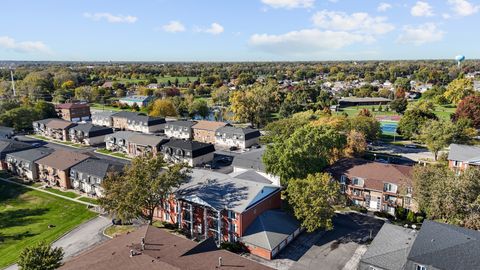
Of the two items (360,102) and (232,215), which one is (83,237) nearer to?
(232,215)

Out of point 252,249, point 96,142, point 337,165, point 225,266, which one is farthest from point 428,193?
point 96,142

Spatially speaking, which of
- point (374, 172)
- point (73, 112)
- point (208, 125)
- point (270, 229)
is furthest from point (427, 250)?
point (73, 112)

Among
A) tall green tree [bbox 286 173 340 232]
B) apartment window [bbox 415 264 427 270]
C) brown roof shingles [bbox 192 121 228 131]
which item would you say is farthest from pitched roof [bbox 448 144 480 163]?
brown roof shingles [bbox 192 121 228 131]

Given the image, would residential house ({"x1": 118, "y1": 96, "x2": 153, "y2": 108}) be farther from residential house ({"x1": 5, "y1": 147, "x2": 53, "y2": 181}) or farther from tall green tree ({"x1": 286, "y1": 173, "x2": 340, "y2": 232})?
tall green tree ({"x1": 286, "y1": 173, "x2": 340, "y2": 232})

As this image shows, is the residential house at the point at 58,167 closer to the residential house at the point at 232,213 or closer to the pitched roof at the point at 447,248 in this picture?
the residential house at the point at 232,213

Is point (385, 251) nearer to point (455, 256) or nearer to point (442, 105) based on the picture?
point (455, 256)

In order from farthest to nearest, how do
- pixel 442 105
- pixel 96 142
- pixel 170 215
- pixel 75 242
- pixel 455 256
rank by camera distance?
pixel 442 105
pixel 96 142
pixel 170 215
pixel 75 242
pixel 455 256

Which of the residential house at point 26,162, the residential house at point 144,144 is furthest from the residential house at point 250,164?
the residential house at point 26,162
